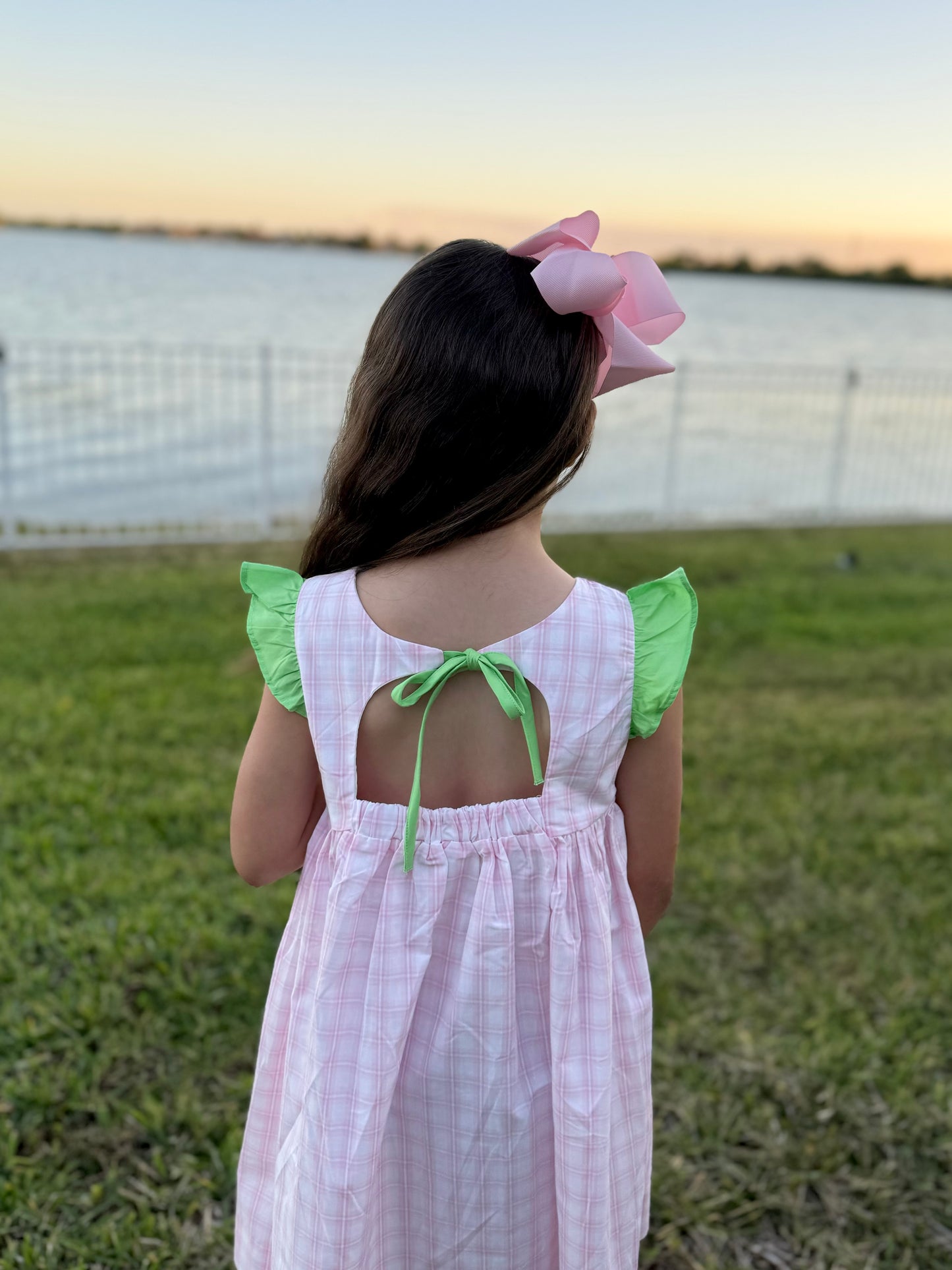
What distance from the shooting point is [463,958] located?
4.05 ft

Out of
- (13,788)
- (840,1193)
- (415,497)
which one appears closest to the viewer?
(415,497)

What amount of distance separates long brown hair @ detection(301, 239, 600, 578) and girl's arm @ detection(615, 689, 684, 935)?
1.09ft

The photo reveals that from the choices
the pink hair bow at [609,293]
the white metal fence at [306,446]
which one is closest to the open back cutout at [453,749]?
the pink hair bow at [609,293]

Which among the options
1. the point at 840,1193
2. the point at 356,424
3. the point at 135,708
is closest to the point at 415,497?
the point at 356,424

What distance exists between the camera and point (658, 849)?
137cm

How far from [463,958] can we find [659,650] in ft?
1.44

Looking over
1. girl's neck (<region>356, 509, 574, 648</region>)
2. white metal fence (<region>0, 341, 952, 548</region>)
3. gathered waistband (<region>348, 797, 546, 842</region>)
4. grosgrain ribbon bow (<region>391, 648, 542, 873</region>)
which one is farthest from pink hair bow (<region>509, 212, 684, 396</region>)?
white metal fence (<region>0, 341, 952, 548</region>)

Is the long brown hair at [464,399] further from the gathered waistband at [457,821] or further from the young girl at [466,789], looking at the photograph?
the gathered waistband at [457,821]

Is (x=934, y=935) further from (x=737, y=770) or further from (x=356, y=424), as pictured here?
(x=356, y=424)

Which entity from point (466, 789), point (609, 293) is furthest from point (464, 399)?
point (466, 789)

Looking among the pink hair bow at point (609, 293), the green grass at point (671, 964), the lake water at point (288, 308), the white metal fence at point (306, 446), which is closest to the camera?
the pink hair bow at point (609, 293)

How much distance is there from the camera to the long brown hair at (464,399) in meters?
1.13

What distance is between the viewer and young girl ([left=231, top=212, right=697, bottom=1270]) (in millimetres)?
1154

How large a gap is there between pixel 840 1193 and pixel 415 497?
69.4 inches
